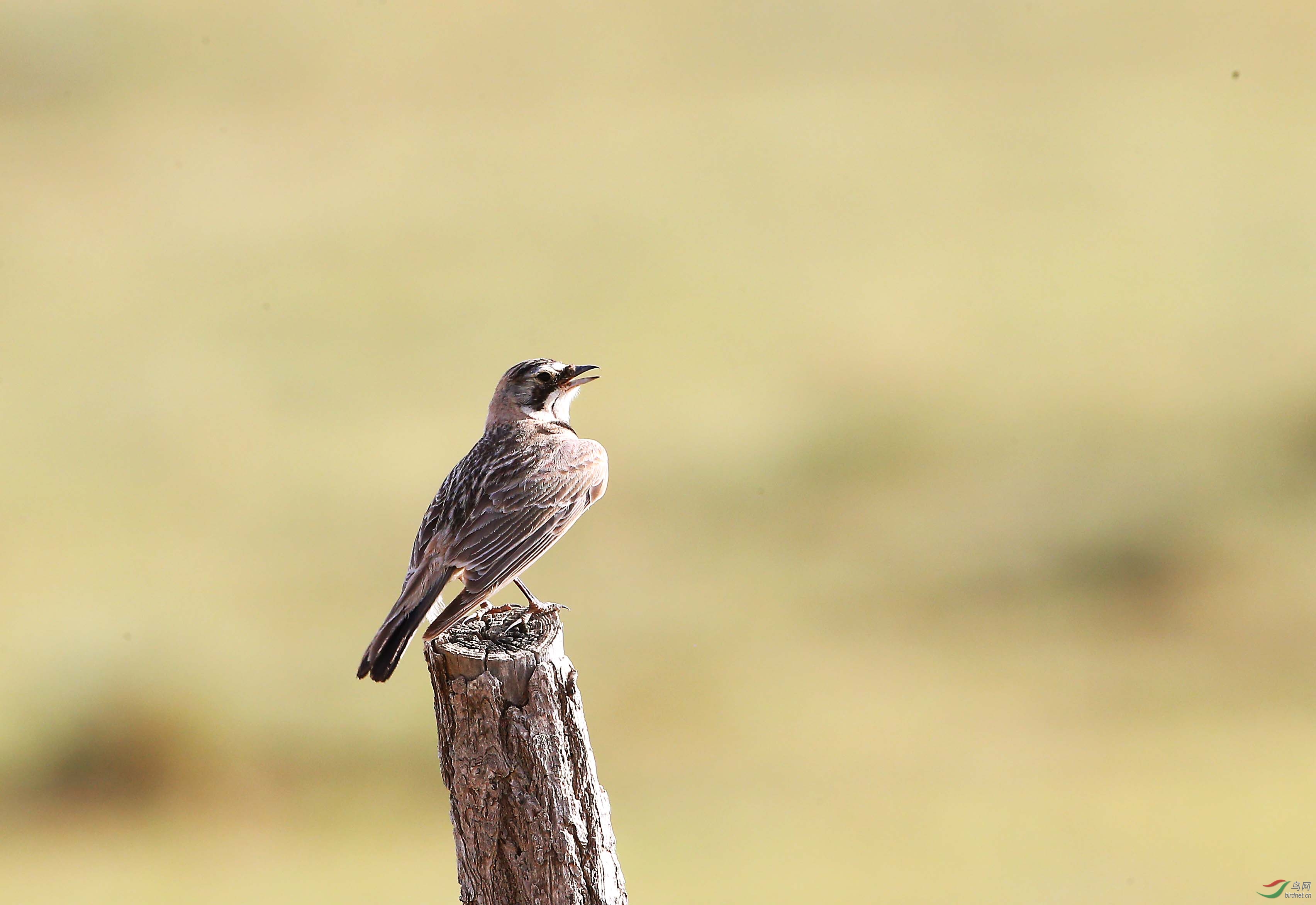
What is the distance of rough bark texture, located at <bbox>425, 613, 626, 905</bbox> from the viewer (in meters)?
5.04

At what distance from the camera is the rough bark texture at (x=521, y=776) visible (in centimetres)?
504

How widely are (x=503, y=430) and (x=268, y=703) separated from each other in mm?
9917

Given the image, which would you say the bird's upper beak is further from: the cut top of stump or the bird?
the cut top of stump

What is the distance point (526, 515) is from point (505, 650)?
117 centimetres

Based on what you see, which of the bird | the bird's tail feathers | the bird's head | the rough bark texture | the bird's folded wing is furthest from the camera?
the bird's head

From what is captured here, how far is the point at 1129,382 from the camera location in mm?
21875

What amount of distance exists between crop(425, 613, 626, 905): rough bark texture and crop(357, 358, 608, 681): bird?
300 millimetres

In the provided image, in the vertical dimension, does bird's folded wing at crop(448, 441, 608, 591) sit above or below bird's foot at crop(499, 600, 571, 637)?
above

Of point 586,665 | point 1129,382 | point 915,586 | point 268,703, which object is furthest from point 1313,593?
point 268,703
